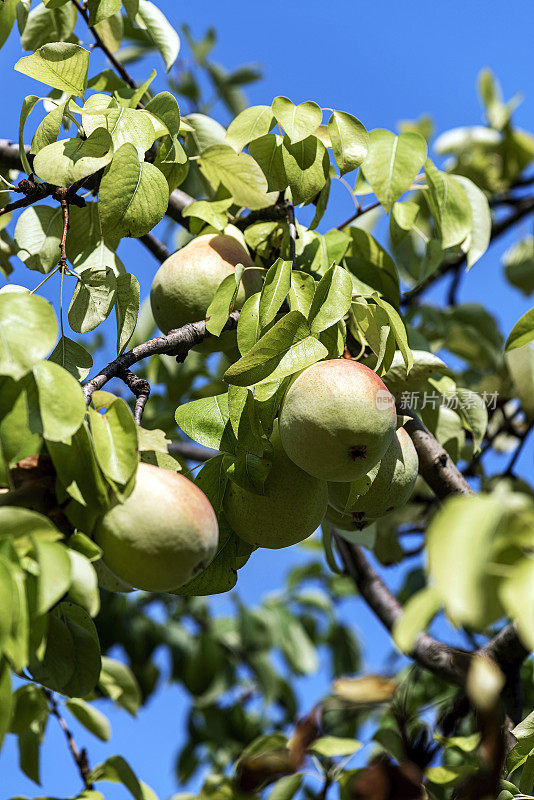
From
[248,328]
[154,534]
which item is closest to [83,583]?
[154,534]

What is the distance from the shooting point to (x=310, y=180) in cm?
167

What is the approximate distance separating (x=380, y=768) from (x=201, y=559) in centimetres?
37

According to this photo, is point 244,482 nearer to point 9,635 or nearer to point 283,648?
point 9,635

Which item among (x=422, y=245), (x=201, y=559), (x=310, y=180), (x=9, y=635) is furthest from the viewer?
(x=422, y=245)

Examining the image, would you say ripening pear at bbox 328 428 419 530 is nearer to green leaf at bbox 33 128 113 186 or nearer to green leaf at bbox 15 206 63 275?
green leaf at bbox 33 128 113 186

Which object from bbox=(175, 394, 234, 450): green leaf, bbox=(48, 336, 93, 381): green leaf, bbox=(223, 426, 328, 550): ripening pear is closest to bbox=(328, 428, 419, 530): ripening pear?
bbox=(223, 426, 328, 550): ripening pear

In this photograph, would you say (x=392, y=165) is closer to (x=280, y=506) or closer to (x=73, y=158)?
(x=73, y=158)

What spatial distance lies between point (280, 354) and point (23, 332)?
42 cm

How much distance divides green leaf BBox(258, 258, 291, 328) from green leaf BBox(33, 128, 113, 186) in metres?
0.35

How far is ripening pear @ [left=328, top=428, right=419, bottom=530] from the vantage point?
4.73ft

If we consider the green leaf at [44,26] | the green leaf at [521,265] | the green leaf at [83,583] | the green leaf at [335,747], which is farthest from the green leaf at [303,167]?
the green leaf at [521,265]

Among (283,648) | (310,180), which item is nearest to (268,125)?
(310,180)

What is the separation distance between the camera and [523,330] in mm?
1295

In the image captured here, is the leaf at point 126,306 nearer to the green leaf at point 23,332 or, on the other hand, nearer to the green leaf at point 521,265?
the green leaf at point 23,332
